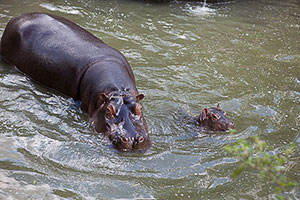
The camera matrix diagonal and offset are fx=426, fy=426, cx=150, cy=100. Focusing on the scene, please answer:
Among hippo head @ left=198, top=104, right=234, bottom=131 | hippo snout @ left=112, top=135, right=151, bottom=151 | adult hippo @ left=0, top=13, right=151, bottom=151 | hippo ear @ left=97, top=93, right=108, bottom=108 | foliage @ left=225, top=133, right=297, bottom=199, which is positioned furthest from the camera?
hippo head @ left=198, top=104, right=234, bottom=131

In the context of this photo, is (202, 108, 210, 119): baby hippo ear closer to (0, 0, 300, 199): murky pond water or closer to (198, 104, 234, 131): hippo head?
(198, 104, 234, 131): hippo head

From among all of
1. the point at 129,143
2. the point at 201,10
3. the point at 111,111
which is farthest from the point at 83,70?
the point at 201,10

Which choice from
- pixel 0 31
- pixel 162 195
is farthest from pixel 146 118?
pixel 0 31

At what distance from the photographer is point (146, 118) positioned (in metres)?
4.76

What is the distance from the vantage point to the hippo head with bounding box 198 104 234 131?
181 inches

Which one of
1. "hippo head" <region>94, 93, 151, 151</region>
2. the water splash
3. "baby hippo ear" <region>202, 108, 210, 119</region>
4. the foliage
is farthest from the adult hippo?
the water splash

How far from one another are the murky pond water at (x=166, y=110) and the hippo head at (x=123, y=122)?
0.11 metres

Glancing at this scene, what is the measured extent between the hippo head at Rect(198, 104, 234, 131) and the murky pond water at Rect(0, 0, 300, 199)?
98 mm

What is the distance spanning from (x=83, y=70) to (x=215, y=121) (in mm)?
1706

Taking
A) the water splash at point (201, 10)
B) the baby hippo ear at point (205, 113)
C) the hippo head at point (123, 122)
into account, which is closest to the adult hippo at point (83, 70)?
the hippo head at point (123, 122)

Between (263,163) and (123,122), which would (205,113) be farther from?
(263,163)

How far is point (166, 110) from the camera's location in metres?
5.00

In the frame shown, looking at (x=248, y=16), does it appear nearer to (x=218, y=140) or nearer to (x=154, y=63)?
(x=154, y=63)

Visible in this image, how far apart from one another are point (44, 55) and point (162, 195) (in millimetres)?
2876
